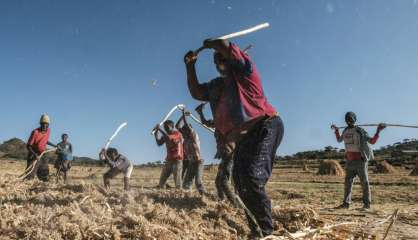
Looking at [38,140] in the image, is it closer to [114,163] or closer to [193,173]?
[114,163]

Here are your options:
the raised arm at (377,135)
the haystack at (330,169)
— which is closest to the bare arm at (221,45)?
the raised arm at (377,135)

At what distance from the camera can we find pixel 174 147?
948 centimetres

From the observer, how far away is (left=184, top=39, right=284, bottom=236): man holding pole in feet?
11.6

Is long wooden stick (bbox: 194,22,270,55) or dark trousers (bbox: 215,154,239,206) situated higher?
long wooden stick (bbox: 194,22,270,55)

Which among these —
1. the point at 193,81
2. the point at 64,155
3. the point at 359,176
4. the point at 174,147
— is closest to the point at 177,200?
the point at 193,81

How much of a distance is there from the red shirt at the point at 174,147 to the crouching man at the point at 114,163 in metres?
0.88

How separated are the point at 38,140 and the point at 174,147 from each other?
10.2ft

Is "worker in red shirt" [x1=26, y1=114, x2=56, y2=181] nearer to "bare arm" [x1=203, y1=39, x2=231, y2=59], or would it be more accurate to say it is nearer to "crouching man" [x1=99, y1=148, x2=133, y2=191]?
"crouching man" [x1=99, y1=148, x2=133, y2=191]

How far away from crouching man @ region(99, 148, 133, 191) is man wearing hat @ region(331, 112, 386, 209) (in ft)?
14.4

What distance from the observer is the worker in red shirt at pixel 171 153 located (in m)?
9.41

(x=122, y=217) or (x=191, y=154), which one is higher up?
(x=191, y=154)

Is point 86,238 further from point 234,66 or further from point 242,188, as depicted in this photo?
point 234,66

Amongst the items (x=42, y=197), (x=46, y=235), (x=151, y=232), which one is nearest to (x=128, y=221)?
(x=151, y=232)

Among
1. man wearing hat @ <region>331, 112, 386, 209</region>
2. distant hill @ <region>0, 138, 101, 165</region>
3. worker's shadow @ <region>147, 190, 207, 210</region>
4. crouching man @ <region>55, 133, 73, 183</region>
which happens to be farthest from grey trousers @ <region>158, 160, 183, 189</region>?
distant hill @ <region>0, 138, 101, 165</region>
